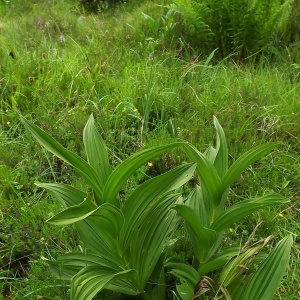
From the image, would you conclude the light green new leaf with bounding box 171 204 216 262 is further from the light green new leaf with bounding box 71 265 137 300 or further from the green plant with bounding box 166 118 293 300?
the light green new leaf with bounding box 71 265 137 300

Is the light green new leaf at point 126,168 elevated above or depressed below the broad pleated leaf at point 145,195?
above

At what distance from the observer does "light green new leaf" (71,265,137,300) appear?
148cm

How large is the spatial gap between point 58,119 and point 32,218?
823 millimetres

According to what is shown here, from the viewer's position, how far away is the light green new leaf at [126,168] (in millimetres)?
1442

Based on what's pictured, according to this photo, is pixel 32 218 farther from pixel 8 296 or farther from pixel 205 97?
pixel 205 97

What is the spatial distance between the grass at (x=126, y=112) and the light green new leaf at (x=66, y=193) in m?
0.42

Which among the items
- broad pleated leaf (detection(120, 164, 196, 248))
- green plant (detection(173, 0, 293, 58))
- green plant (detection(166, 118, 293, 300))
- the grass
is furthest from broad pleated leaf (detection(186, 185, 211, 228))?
green plant (detection(173, 0, 293, 58))

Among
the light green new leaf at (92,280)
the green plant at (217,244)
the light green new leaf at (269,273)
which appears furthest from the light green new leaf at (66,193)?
the light green new leaf at (269,273)

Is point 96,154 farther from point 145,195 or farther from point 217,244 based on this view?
point 217,244

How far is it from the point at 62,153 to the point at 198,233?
569 mm

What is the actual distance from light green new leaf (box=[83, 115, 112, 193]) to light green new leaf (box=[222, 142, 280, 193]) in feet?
1.38

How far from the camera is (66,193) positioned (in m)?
1.57

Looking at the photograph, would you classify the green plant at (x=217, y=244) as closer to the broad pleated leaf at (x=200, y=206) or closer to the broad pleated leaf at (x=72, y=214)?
the broad pleated leaf at (x=200, y=206)

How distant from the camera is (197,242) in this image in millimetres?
1753
